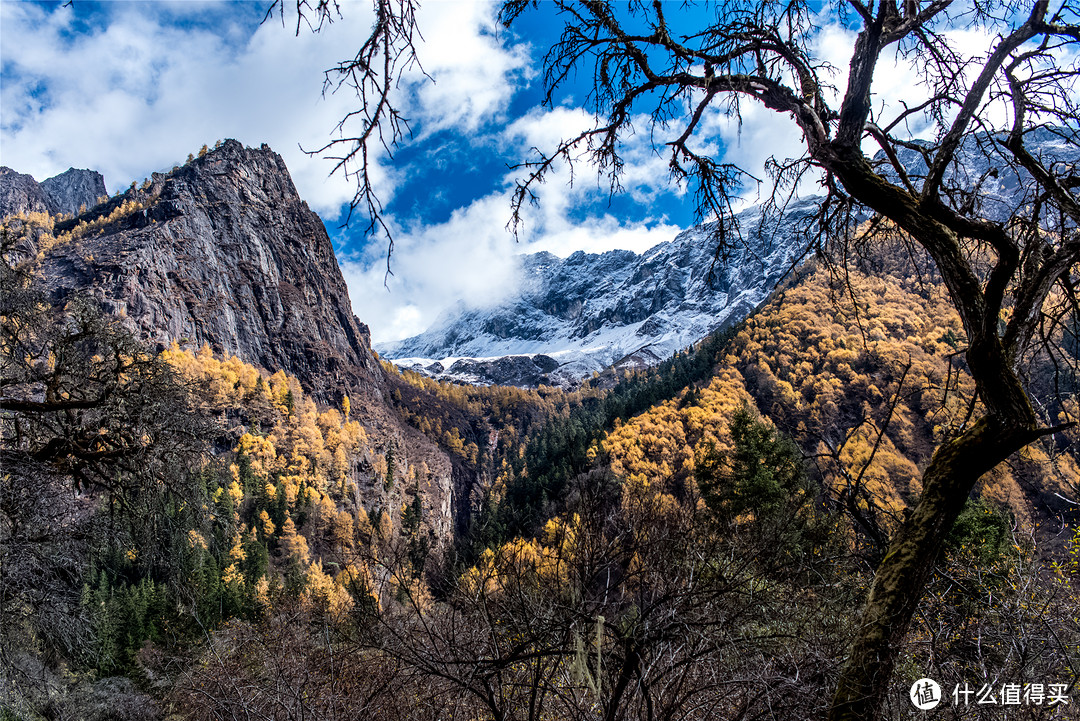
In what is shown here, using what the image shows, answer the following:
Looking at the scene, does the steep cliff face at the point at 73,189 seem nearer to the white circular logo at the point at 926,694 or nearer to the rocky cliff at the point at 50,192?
the rocky cliff at the point at 50,192

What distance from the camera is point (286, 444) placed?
6962 cm

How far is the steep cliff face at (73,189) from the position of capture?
468 feet

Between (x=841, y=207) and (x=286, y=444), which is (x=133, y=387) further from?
(x=286, y=444)

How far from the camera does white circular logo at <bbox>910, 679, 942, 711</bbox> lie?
8.51ft

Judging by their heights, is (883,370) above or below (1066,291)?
above

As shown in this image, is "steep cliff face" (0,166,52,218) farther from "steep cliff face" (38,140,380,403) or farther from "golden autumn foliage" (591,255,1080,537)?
"golden autumn foliage" (591,255,1080,537)

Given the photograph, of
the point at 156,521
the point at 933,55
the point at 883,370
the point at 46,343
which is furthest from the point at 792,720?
the point at 883,370

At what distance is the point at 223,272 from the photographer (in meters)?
86.4

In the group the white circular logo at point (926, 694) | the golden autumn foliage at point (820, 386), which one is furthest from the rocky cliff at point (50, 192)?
the white circular logo at point (926, 694)

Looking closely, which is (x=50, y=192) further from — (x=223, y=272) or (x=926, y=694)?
(x=926, y=694)

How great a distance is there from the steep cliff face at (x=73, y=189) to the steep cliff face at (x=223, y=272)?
58740mm

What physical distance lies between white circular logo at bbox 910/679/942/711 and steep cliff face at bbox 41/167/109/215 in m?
201

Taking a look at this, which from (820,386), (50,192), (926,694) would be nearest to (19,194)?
(50,192)

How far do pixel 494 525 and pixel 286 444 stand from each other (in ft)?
155
